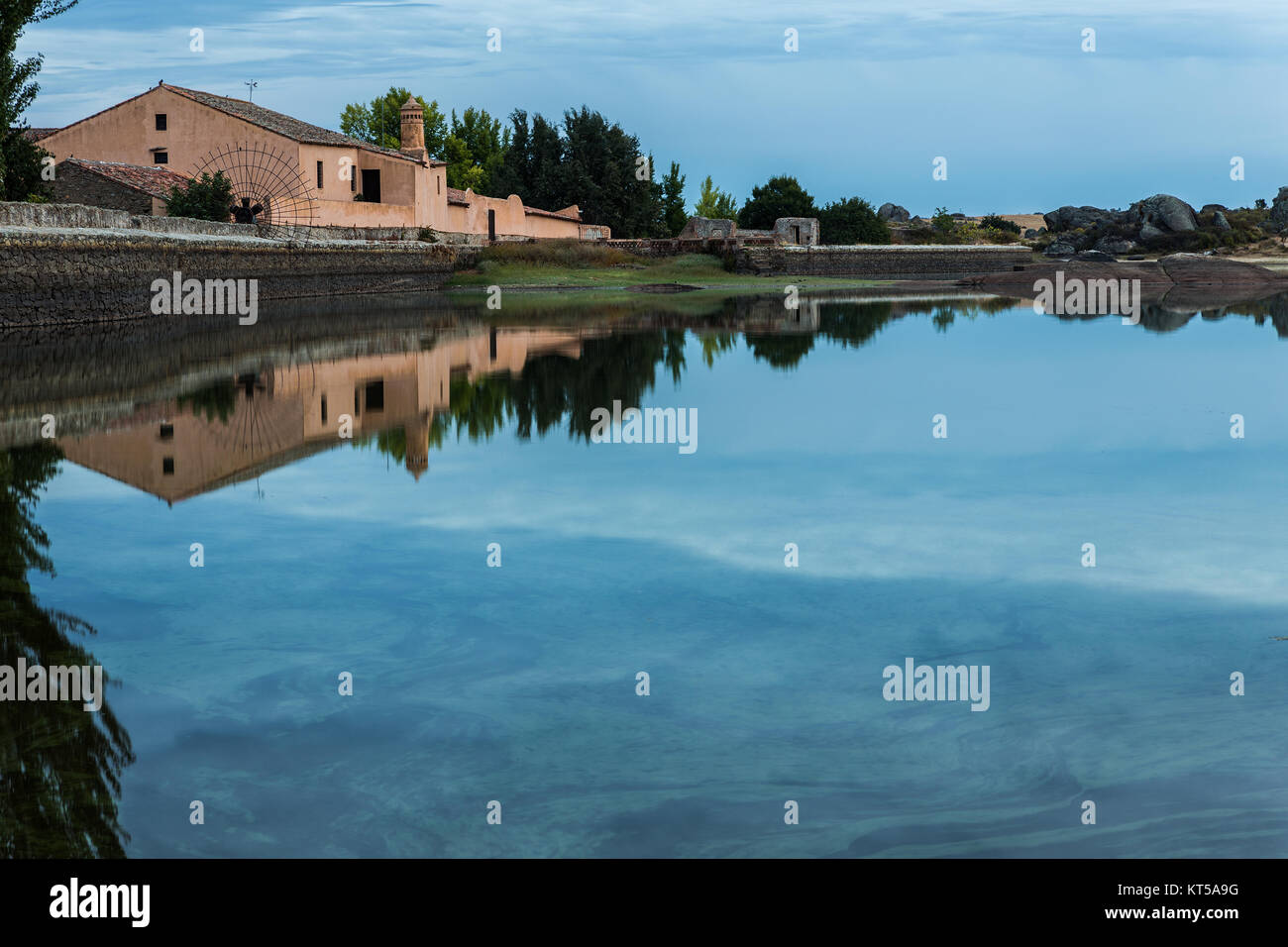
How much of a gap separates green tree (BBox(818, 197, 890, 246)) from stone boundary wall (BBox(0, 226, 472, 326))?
35.3m

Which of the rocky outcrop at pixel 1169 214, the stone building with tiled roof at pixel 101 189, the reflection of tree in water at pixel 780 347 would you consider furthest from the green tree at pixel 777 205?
the reflection of tree in water at pixel 780 347

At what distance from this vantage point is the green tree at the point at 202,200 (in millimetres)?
37500

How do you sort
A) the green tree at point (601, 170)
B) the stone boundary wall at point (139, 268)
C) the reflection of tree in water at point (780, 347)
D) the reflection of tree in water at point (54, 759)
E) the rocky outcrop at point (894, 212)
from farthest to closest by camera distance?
the rocky outcrop at point (894, 212), the green tree at point (601, 170), the stone boundary wall at point (139, 268), the reflection of tree in water at point (780, 347), the reflection of tree in water at point (54, 759)

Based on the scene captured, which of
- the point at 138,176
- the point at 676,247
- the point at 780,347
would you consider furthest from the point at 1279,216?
the point at 780,347

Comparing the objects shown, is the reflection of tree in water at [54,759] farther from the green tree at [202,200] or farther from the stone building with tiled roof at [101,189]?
the stone building with tiled roof at [101,189]

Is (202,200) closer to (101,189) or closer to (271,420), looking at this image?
(101,189)

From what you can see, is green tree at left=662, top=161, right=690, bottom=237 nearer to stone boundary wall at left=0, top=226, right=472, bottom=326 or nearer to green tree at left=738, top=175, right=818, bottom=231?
green tree at left=738, top=175, right=818, bottom=231

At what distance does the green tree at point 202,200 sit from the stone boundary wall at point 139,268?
9.64ft

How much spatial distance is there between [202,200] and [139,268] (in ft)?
41.0

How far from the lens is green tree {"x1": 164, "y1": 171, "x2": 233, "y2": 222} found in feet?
123

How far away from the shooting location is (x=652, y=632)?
5598 mm

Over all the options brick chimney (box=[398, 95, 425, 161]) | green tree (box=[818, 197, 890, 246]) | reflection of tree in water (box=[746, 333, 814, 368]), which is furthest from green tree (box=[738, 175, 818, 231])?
A: reflection of tree in water (box=[746, 333, 814, 368])

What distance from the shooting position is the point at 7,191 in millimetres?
28312
